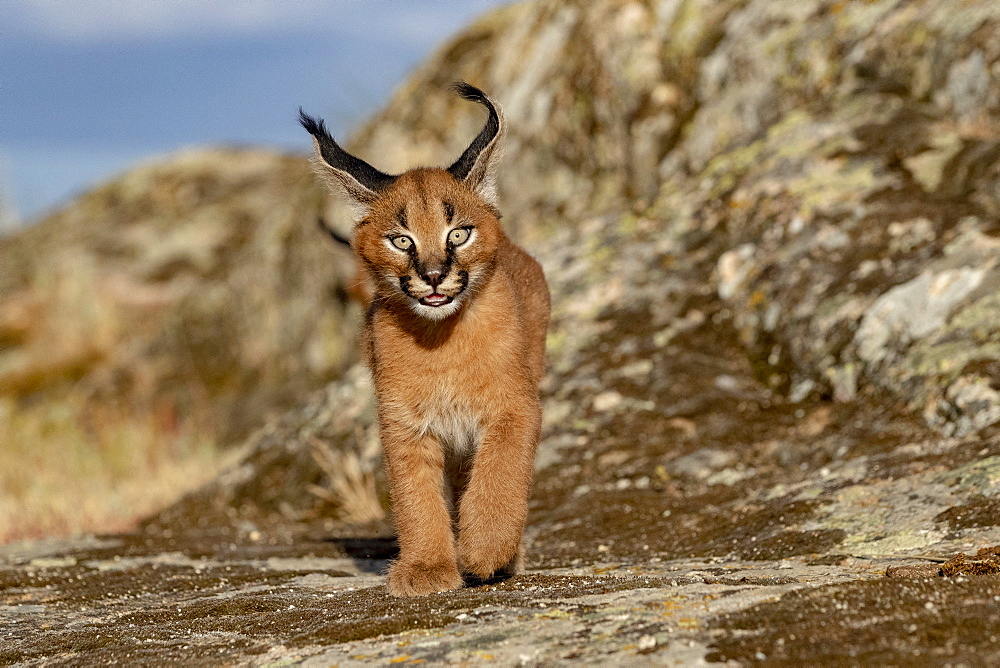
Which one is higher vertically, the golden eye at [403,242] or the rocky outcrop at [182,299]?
the rocky outcrop at [182,299]

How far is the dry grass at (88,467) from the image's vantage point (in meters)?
9.76

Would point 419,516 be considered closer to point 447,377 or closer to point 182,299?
point 447,377

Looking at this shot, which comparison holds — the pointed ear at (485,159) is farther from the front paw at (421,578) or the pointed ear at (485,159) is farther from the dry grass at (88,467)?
the dry grass at (88,467)

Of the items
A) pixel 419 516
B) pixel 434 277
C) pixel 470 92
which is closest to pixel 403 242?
pixel 434 277

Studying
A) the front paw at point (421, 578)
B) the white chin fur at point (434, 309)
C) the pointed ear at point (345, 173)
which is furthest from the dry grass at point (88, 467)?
the white chin fur at point (434, 309)

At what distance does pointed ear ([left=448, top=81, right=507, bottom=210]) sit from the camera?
211 inches

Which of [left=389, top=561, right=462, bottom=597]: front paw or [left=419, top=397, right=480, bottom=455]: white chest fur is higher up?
[left=419, top=397, right=480, bottom=455]: white chest fur

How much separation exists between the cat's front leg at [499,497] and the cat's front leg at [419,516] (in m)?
0.11

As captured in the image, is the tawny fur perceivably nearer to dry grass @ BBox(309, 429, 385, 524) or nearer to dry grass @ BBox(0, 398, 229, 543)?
dry grass @ BBox(309, 429, 385, 524)

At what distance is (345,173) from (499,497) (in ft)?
6.52

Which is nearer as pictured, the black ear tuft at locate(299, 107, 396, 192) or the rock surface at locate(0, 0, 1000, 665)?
the rock surface at locate(0, 0, 1000, 665)

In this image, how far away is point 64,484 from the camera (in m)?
12.0

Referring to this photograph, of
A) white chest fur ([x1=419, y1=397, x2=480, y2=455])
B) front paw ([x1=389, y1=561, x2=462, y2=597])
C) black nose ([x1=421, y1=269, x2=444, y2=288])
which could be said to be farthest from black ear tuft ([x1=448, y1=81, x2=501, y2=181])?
front paw ([x1=389, y1=561, x2=462, y2=597])

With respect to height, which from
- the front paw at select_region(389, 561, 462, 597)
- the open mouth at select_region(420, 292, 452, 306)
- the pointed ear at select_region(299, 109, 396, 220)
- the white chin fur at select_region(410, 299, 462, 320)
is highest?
the pointed ear at select_region(299, 109, 396, 220)
